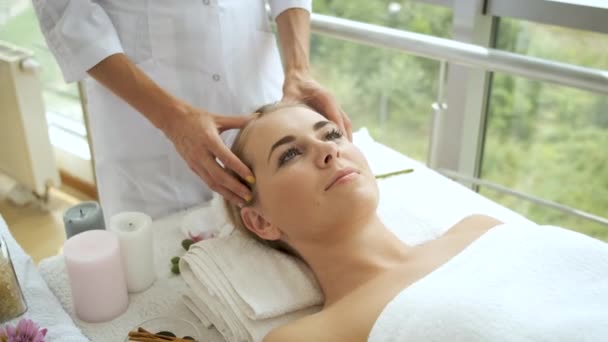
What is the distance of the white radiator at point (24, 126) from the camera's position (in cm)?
294

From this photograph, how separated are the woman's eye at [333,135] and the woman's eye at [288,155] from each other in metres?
0.08

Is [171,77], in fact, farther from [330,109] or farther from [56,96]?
[56,96]

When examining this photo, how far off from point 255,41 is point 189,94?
9.1 inches

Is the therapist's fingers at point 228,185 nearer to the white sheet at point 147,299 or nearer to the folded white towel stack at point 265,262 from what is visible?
the folded white towel stack at point 265,262

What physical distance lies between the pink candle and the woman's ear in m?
0.28

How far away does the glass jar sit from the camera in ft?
4.06

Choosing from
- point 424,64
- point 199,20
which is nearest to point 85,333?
point 199,20

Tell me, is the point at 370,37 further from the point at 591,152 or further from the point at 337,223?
the point at 591,152

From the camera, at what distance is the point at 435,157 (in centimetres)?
200

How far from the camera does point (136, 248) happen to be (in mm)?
1410

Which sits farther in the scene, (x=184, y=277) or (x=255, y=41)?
(x=255, y=41)

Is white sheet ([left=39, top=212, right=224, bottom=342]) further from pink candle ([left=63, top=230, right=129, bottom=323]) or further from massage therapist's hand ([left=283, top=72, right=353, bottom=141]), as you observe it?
massage therapist's hand ([left=283, top=72, right=353, bottom=141])

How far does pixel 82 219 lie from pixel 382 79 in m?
2.05

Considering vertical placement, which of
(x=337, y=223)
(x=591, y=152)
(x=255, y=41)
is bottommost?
(x=591, y=152)
